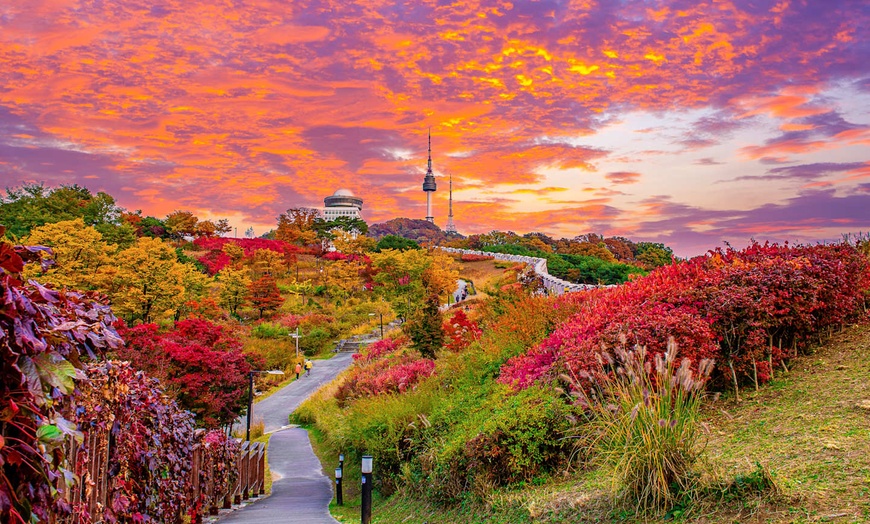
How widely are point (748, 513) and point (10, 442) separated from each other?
16.8 ft

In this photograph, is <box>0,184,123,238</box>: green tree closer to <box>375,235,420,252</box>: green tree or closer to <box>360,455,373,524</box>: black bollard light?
<box>375,235,420,252</box>: green tree

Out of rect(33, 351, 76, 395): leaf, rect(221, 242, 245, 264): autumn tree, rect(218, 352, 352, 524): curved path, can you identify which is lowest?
rect(218, 352, 352, 524): curved path

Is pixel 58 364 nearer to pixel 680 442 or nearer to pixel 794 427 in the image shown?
pixel 680 442

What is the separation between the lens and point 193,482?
8969mm

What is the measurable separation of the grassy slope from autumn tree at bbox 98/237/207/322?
2524cm

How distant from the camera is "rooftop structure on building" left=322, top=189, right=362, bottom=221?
567 ft

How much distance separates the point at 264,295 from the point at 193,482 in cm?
4148

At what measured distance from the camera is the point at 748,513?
16.7ft

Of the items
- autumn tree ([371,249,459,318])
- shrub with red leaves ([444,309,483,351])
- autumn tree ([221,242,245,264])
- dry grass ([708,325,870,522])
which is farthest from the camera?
autumn tree ([221,242,245,264])

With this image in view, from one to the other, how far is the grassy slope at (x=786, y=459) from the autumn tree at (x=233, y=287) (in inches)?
1593

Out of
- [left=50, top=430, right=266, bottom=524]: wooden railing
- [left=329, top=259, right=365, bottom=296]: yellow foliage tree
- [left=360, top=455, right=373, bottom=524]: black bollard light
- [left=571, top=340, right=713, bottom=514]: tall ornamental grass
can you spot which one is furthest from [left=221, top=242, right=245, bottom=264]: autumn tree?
[left=571, top=340, right=713, bottom=514]: tall ornamental grass

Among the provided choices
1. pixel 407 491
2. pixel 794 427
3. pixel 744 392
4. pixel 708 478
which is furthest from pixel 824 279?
pixel 407 491

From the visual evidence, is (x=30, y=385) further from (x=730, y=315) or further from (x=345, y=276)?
(x=345, y=276)

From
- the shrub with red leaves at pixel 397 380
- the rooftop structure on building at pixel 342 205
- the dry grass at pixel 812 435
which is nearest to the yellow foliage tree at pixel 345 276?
the shrub with red leaves at pixel 397 380
